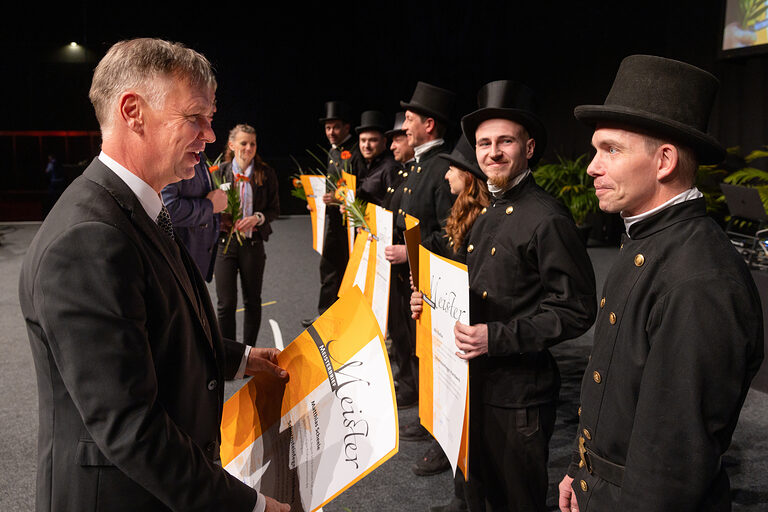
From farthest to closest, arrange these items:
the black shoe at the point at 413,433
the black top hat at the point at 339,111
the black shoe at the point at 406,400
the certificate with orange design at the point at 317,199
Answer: the black top hat at the point at 339,111, the certificate with orange design at the point at 317,199, the black shoe at the point at 406,400, the black shoe at the point at 413,433

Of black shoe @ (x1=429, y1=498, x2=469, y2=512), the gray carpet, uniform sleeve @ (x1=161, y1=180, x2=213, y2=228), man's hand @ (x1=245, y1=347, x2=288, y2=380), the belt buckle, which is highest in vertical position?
uniform sleeve @ (x1=161, y1=180, x2=213, y2=228)

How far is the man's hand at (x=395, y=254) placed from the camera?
10.0ft

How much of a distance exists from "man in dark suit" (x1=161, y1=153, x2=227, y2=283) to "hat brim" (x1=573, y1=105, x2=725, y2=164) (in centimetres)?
244

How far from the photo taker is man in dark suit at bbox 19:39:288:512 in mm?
946

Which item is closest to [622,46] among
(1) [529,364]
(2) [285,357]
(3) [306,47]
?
(3) [306,47]

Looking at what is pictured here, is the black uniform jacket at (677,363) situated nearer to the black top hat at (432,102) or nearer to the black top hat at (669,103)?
the black top hat at (669,103)

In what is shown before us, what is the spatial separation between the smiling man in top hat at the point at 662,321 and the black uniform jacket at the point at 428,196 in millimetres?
1982

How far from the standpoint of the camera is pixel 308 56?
12539mm

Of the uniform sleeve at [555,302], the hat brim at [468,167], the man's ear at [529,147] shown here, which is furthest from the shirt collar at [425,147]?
the uniform sleeve at [555,302]

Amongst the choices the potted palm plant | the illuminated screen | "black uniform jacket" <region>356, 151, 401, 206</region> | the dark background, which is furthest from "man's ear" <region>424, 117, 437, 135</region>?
the dark background

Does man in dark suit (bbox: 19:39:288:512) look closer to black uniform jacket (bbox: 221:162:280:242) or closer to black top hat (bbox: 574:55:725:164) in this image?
black top hat (bbox: 574:55:725:164)

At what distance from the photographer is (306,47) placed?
1251cm

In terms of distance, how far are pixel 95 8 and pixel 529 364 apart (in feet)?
40.8

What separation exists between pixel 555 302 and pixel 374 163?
3.55m
